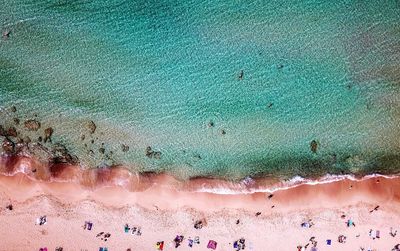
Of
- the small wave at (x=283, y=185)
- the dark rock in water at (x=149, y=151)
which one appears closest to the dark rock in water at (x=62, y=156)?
the dark rock in water at (x=149, y=151)

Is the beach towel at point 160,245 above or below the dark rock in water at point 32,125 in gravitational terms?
below

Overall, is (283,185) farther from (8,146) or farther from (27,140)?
(8,146)

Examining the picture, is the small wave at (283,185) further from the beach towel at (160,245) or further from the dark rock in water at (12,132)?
the dark rock in water at (12,132)

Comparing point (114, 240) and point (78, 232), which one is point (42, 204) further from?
point (114, 240)

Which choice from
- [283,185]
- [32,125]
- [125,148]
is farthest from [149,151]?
[283,185]

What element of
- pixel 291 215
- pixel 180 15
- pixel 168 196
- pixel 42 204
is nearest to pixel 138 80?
pixel 180 15

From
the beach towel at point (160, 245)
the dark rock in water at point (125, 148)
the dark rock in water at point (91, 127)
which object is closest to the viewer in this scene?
the beach towel at point (160, 245)
